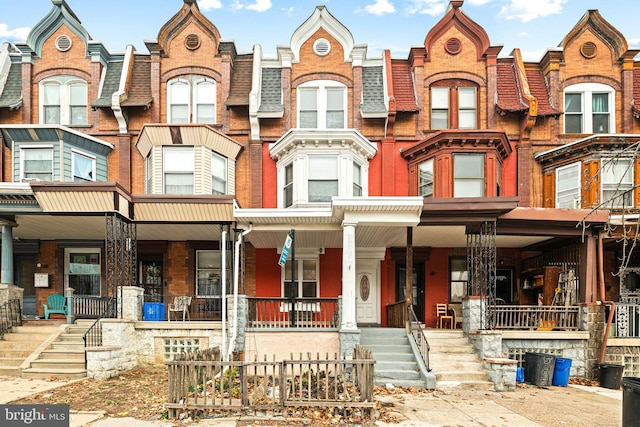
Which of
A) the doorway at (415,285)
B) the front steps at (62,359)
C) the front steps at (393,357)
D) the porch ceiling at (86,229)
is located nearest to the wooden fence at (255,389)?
the front steps at (393,357)

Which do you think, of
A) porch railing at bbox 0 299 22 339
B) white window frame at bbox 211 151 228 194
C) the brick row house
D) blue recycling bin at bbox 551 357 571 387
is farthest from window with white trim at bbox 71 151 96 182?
blue recycling bin at bbox 551 357 571 387

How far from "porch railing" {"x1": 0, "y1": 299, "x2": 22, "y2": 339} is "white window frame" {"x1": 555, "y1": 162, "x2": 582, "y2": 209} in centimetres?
1784

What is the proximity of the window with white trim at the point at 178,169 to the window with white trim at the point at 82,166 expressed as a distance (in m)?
3.00

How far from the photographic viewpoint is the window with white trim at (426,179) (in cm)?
1630

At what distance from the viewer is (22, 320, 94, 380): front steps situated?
12.0 metres

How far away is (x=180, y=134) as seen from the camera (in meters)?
15.6

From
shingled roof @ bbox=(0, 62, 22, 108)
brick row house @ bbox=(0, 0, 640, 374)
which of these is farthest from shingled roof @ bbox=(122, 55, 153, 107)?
shingled roof @ bbox=(0, 62, 22, 108)

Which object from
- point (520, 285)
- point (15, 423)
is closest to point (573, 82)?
point (520, 285)

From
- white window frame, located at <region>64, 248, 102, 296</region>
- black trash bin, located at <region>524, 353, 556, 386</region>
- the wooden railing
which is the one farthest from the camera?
white window frame, located at <region>64, 248, 102, 296</region>

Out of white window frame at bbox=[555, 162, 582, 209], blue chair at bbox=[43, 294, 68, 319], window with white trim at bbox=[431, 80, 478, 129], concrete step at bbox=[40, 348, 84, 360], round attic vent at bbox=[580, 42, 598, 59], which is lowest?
concrete step at bbox=[40, 348, 84, 360]

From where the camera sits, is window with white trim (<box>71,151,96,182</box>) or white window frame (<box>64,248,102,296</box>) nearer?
window with white trim (<box>71,151,96,182</box>)

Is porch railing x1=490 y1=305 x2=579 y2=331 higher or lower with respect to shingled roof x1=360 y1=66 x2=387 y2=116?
lower

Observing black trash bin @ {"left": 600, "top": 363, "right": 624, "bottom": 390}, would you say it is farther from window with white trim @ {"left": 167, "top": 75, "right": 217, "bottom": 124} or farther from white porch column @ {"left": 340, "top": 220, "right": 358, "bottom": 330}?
window with white trim @ {"left": 167, "top": 75, "right": 217, "bottom": 124}

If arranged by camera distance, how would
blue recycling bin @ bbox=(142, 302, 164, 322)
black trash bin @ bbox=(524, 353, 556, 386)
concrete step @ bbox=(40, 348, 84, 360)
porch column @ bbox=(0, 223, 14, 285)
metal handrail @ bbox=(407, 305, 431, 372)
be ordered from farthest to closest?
porch column @ bbox=(0, 223, 14, 285), blue recycling bin @ bbox=(142, 302, 164, 322), concrete step @ bbox=(40, 348, 84, 360), black trash bin @ bbox=(524, 353, 556, 386), metal handrail @ bbox=(407, 305, 431, 372)
